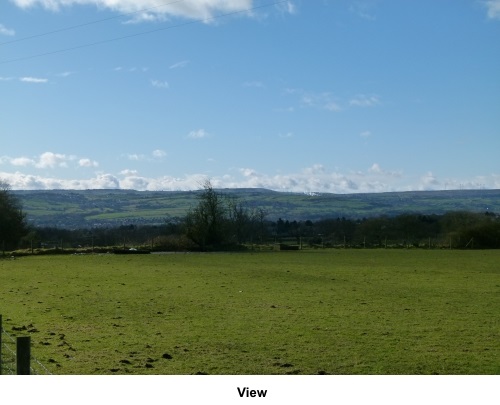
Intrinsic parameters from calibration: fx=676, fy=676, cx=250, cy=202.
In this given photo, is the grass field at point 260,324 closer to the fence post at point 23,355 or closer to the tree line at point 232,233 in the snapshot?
the fence post at point 23,355

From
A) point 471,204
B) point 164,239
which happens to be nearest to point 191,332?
point 164,239

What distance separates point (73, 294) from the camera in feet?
78.3

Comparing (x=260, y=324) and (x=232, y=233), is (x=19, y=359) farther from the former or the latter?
(x=232, y=233)

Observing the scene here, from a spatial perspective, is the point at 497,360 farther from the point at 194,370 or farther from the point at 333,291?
the point at 333,291

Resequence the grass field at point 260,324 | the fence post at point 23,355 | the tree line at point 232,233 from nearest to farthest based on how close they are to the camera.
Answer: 1. the fence post at point 23,355
2. the grass field at point 260,324
3. the tree line at point 232,233

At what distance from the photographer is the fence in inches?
266

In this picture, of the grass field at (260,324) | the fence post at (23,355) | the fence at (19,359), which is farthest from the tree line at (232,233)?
the fence post at (23,355)

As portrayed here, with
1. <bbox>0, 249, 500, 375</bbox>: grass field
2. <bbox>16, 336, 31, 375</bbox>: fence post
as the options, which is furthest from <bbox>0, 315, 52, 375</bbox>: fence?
<bbox>0, 249, 500, 375</bbox>: grass field

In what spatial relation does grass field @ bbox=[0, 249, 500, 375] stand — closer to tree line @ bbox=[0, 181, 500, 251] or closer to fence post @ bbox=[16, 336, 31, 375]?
fence post @ bbox=[16, 336, 31, 375]

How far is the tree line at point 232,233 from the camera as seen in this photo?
70.2 metres

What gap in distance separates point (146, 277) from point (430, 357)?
22.1 metres

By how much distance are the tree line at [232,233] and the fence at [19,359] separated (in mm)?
54442

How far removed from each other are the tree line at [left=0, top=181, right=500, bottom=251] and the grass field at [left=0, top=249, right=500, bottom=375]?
4054 centimetres

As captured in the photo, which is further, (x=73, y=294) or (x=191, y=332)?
(x=73, y=294)
